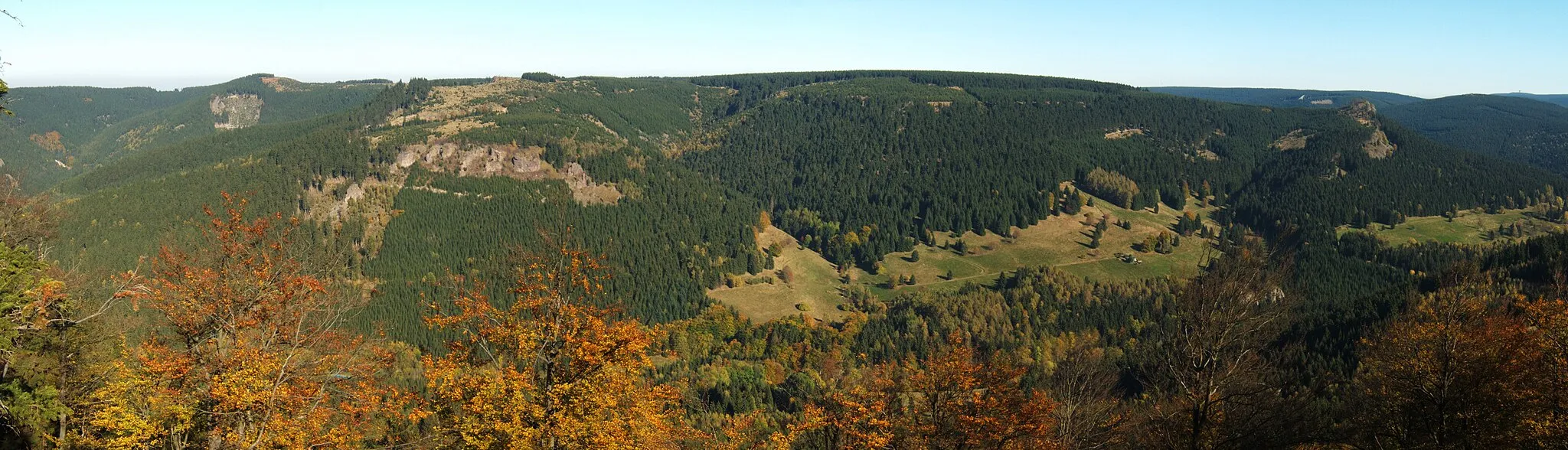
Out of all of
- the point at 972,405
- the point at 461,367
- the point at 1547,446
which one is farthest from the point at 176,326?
the point at 1547,446

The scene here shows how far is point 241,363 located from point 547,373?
12195mm

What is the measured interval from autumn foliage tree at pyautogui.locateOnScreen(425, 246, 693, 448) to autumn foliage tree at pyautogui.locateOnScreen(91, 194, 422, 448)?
2760 mm

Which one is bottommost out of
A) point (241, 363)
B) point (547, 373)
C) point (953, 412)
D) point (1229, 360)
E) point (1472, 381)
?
point (953, 412)

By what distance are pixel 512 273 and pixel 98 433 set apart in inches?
1066

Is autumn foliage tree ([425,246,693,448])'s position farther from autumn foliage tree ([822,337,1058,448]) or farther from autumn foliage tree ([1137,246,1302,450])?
autumn foliage tree ([1137,246,1302,450])

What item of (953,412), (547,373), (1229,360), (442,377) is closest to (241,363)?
(442,377)

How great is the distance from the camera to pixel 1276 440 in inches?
1104

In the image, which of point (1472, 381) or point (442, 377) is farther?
point (1472, 381)

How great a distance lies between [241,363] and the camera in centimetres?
3094

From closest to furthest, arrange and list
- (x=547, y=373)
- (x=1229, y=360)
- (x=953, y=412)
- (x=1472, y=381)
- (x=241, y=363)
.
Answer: (x=1229, y=360)
(x=241, y=363)
(x=547, y=373)
(x=1472, y=381)
(x=953, y=412)

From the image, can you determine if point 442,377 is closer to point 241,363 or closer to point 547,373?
point 547,373

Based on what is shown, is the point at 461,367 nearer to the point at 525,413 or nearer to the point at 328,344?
the point at 525,413

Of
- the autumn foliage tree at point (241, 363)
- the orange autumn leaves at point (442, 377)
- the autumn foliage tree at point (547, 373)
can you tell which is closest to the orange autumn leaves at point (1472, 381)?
the orange autumn leaves at point (442, 377)

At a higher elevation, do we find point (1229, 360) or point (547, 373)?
point (1229, 360)
